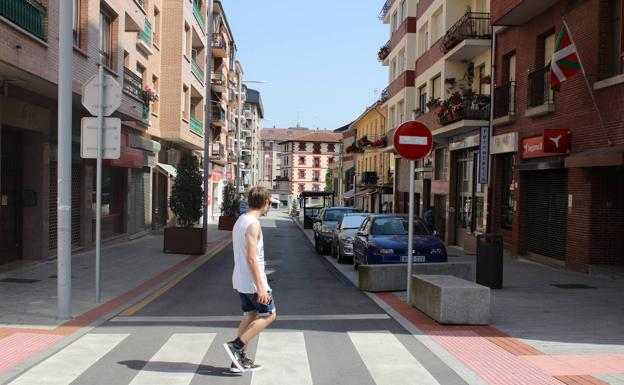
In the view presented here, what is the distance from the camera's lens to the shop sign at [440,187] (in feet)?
83.0

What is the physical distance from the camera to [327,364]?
5914mm

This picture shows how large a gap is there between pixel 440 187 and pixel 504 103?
745cm

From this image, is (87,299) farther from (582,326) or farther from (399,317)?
(582,326)

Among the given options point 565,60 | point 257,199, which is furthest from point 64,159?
point 565,60

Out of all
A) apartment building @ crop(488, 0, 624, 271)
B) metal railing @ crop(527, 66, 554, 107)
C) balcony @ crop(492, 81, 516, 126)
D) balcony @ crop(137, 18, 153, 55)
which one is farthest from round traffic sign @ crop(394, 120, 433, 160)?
balcony @ crop(137, 18, 153, 55)

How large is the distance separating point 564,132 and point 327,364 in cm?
1114

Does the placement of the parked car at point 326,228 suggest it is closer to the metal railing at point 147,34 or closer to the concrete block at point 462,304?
the metal railing at point 147,34

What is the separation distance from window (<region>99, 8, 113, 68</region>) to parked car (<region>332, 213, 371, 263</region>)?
866 centimetres

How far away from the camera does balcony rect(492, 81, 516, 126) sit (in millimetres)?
18594

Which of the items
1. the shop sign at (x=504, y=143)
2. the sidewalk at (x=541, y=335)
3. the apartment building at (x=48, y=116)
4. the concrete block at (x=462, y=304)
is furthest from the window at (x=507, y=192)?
the apartment building at (x=48, y=116)

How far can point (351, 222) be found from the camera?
18.7m

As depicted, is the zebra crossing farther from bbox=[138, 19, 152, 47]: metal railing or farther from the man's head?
bbox=[138, 19, 152, 47]: metal railing

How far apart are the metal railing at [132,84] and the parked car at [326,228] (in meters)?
8.06

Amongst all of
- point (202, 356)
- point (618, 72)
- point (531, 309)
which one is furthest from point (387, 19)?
point (202, 356)
